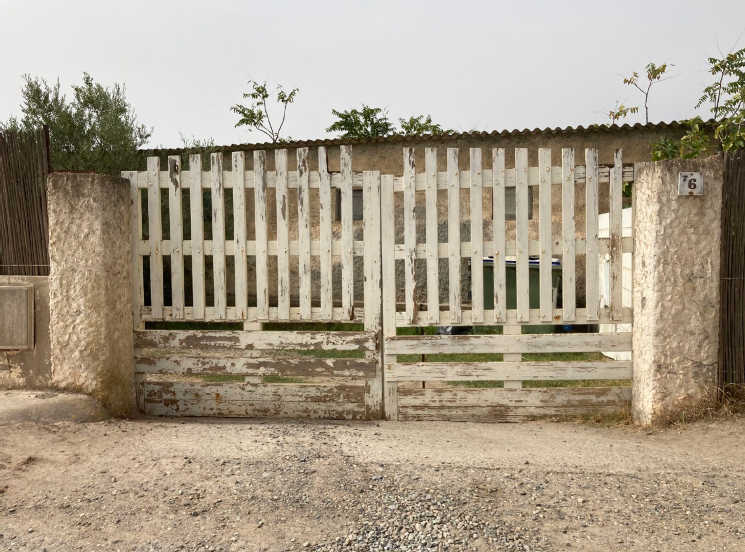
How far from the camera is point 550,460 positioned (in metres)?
4.11

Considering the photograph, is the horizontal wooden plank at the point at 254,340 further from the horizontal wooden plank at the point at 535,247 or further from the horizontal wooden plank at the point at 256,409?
the horizontal wooden plank at the point at 535,247

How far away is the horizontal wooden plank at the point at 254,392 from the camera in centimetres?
514

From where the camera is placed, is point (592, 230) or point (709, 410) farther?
point (592, 230)

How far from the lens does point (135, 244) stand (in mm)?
5207

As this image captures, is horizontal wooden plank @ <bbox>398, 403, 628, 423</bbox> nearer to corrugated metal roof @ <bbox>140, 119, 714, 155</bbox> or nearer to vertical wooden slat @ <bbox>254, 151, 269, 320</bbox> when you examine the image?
vertical wooden slat @ <bbox>254, 151, 269, 320</bbox>

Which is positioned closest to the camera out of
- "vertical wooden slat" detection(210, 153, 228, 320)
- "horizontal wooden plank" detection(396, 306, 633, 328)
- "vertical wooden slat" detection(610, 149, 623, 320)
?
"vertical wooden slat" detection(610, 149, 623, 320)

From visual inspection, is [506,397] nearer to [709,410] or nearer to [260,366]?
[709,410]

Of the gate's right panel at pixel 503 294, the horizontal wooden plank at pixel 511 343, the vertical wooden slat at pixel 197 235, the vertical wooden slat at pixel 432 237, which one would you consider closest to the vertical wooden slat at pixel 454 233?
the gate's right panel at pixel 503 294

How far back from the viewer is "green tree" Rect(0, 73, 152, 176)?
11.6 meters

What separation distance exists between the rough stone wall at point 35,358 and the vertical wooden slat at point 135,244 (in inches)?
26.1

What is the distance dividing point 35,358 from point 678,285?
505 centimetres

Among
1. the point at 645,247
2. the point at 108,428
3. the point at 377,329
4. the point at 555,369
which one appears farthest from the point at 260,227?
the point at 645,247

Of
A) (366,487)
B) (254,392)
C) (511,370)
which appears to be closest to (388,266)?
(511,370)

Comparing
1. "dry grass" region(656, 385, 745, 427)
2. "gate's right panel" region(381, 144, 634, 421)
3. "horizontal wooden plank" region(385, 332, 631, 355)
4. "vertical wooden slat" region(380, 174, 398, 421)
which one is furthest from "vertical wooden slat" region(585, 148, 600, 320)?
"vertical wooden slat" region(380, 174, 398, 421)
